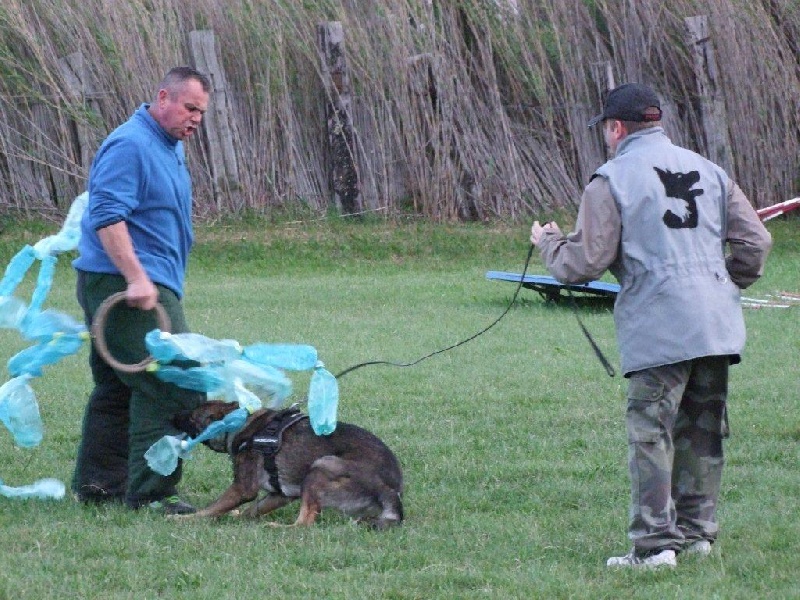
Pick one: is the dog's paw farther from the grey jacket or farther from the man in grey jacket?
the grey jacket

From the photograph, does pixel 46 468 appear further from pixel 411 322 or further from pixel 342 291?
pixel 342 291

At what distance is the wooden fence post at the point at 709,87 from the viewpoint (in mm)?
16547

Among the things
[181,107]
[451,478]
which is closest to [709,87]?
[451,478]

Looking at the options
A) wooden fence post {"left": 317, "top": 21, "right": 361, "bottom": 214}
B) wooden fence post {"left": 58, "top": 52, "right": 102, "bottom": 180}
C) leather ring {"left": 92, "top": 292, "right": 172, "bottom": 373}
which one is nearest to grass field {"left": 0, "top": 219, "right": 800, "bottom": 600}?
leather ring {"left": 92, "top": 292, "right": 172, "bottom": 373}

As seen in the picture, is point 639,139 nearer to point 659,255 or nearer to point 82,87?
point 659,255

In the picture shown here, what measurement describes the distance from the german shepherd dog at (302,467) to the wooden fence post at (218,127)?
10.4 meters

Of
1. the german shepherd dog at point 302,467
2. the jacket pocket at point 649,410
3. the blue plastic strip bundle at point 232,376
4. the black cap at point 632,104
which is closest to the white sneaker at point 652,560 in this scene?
the jacket pocket at point 649,410

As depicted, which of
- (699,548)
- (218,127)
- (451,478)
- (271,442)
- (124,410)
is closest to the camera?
(699,548)

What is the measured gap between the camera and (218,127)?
51.0 ft

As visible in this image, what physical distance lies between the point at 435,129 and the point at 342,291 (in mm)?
3848

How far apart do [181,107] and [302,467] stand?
1.61 meters

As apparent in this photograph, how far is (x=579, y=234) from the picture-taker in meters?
4.39

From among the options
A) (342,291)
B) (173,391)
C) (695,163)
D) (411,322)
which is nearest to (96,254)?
(173,391)

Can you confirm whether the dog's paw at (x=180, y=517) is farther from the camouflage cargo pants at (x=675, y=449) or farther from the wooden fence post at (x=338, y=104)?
the wooden fence post at (x=338, y=104)
